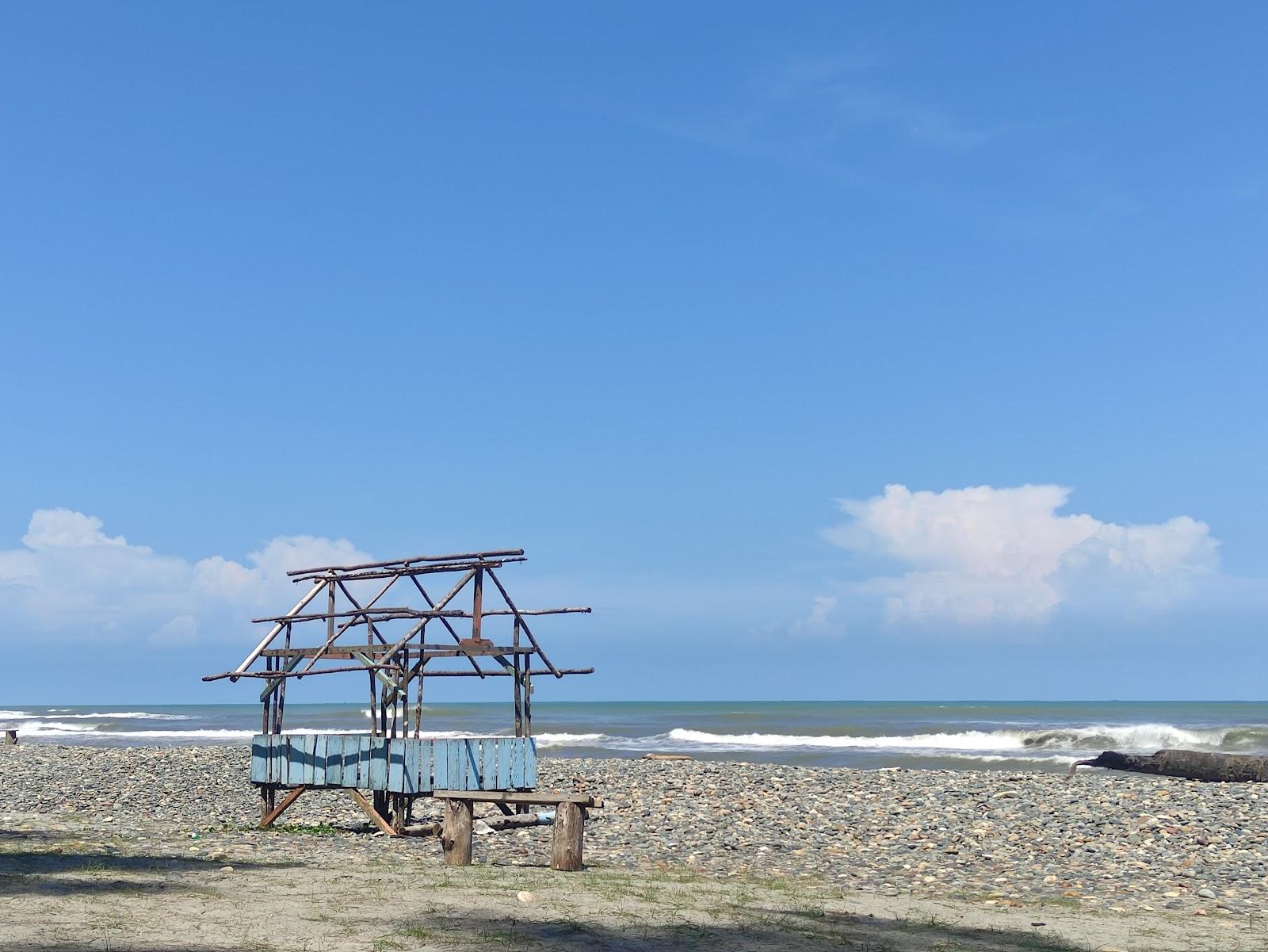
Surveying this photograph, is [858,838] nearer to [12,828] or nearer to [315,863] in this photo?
[315,863]

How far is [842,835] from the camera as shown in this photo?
20828mm

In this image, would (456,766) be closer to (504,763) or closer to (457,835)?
(504,763)

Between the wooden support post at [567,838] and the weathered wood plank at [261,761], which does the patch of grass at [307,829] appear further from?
the wooden support post at [567,838]

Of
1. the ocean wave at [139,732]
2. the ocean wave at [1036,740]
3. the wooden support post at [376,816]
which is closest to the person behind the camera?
the wooden support post at [376,816]

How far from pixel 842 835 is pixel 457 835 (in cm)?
785

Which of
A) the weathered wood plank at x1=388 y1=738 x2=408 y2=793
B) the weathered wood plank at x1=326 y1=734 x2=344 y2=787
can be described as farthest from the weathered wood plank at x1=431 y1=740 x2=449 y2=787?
the weathered wood plank at x1=326 y1=734 x2=344 y2=787

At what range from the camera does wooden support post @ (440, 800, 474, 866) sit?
52.1 ft

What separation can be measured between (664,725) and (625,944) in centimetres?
6856

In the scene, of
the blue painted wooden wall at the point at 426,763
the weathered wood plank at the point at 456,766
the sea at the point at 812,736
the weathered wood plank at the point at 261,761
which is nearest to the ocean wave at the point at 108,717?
the sea at the point at 812,736

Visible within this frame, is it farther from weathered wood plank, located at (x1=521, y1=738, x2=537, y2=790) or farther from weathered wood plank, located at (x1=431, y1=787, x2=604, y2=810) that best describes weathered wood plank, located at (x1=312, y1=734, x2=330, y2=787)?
weathered wood plank, located at (x1=431, y1=787, x2=604, y2=810)

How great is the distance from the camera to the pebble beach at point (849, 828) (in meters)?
16.5

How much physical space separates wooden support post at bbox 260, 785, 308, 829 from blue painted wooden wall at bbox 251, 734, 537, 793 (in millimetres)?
604

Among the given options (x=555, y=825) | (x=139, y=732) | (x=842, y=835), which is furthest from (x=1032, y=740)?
(x=139, y=732)

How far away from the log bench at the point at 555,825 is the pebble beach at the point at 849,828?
1278mm
